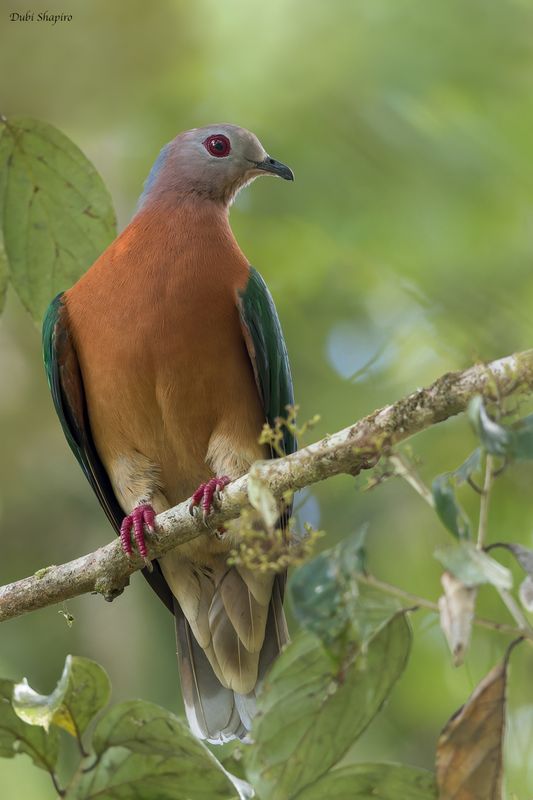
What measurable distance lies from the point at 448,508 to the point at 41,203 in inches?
77.6

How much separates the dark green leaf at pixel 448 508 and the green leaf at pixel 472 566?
4 cm

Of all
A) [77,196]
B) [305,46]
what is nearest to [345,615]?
[77,196]

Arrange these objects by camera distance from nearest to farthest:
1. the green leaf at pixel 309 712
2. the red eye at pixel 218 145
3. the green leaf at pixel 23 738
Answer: the green leaf at pixel 309 712, the green leaf at pixel 23 738, the red eye at pixel 218 145

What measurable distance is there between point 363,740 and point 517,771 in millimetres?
1503

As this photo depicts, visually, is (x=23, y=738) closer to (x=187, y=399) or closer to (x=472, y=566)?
(x=472, y=566)

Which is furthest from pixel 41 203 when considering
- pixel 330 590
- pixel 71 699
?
pixel 330 590

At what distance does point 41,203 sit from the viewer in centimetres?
342

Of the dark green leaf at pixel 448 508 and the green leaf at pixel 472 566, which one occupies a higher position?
the dark green leaf at pixel 448 508

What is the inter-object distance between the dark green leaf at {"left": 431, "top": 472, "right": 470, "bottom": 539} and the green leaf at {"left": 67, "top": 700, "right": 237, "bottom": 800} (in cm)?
82

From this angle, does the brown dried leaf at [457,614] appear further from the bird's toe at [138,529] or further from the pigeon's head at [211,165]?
the pigeon's head at [211,165]

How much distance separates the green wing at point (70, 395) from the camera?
443 centimetres

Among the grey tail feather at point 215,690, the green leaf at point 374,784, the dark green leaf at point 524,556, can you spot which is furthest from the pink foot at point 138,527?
the dark green leaf at point 524,556

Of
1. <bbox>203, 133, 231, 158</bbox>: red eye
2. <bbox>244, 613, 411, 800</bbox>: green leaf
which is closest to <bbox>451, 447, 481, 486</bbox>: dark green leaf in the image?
<bbox>244, 613, 411, 800</bbox>: green leaf

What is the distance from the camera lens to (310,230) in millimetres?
6473
